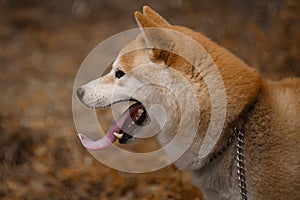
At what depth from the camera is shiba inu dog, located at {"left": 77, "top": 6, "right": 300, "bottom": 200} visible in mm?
2756

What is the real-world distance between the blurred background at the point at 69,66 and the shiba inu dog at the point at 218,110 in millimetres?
1417

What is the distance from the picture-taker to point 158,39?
9.36ft

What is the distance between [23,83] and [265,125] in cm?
475

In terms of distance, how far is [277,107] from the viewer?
9.37 ft

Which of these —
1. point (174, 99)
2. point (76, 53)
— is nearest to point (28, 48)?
point (76, 53)

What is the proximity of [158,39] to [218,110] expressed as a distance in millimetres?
462

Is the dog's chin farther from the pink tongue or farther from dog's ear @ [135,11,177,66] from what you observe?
dog's ear @ [135,11,177,66]

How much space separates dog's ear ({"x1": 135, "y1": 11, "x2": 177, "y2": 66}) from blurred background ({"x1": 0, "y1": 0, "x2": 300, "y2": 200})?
5.41ft

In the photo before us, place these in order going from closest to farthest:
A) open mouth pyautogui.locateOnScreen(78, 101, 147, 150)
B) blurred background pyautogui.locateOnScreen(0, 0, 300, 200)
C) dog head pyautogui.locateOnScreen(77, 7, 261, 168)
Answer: dog head pyautogui.locateOnScreen(77, 7, 261, 168) < open mouth pyautogui.locateOnScreen(78, 101, 147, 150) < blurred background pyautogui.locateOnScreen(0, 0, 300, 200)

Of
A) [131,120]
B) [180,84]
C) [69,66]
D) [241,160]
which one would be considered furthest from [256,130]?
[69,66]

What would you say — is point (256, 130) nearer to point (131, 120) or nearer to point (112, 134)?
point (131, 120)

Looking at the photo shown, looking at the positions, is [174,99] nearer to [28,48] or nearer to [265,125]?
[265,125]

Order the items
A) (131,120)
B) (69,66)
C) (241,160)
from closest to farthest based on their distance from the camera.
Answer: (241,160) → (131,120) → (69,66)

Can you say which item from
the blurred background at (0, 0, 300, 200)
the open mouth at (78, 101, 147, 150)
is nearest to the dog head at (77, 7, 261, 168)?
the open mouth at (78, 101, 147, 150)
